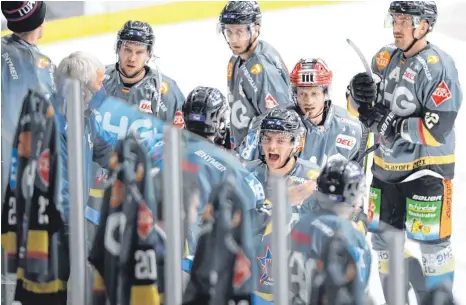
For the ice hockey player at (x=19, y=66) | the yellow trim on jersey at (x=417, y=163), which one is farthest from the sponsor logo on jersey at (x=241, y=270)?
the yellow trim on jersey at (x=417, y=163)

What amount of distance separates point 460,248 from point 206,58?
7.51ft

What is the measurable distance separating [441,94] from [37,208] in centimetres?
179

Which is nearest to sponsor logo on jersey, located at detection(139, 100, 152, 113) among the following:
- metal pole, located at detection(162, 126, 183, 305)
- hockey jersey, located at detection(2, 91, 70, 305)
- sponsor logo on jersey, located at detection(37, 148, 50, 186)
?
hockey jersey, located at detection(2, 91, 70, 305)

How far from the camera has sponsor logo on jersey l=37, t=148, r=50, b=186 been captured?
203 inches

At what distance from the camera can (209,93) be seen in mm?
6035

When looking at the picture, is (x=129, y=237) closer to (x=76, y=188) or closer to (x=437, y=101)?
(x=76, y=188)

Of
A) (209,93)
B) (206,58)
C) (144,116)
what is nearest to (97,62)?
(209,93)

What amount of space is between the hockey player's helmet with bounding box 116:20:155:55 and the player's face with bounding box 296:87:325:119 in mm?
952

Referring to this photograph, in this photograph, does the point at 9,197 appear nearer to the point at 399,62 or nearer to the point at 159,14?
the point at 399,62

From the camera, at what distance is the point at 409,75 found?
6457 mm

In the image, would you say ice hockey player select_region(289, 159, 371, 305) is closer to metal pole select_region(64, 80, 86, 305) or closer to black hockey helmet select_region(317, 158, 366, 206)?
black hockey helmet select_region(317, 158, 366, 206)

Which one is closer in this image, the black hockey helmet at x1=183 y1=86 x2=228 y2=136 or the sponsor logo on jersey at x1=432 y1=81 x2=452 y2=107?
the black hockey helmet at x1=183 y1=86 x2=228 y2=136

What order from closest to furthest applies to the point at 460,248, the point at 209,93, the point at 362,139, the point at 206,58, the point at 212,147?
the point at 212,147
the point at 209,93
the point at 362,139
the point at 460,248
the point at 206,58

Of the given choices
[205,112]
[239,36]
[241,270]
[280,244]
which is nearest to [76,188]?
[241,270]
